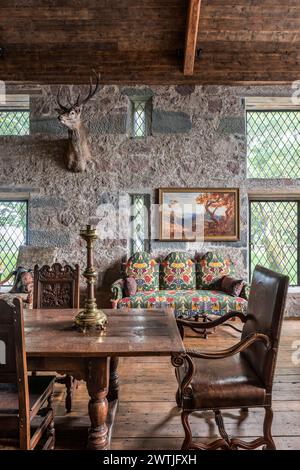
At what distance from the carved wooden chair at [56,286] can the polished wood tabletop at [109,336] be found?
0.28 metres

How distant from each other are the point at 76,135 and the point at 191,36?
1.90 meters

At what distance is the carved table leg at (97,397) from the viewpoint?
1590 mm

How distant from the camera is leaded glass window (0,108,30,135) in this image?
16.6 ft

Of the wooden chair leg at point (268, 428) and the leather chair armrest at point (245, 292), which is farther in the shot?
the leather chair armrest at point (245, 292)

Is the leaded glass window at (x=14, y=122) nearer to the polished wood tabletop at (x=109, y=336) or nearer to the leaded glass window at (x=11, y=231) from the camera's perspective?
the leaded glass window at (x=11, y=231)

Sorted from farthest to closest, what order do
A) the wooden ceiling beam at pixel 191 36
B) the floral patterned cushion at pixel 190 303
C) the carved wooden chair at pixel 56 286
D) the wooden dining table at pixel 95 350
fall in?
the floral patterned cushion at pixel 190 303 → the wooden ceiling beam at pixel 191 36 → the carved wooden chair at pixel 56 286 → the wooden dining table at pixel 95 350

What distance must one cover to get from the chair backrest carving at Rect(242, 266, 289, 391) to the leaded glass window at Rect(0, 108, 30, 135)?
14.4 feet

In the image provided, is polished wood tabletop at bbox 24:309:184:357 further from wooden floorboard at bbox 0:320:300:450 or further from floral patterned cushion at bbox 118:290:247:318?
floral patterned cushion at bbox 118:290:247:318

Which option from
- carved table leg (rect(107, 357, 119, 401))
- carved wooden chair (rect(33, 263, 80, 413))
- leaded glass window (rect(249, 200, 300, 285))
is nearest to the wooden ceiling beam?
leaded glass window (rect(249, 200, 300, 285))

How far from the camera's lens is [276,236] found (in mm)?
5008

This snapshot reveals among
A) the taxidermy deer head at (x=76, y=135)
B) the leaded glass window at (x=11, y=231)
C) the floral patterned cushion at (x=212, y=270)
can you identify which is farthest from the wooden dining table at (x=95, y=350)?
the leaded glass window at (x=11, y=231)

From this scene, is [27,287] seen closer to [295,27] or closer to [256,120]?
[256,120]

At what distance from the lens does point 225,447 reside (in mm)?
1728

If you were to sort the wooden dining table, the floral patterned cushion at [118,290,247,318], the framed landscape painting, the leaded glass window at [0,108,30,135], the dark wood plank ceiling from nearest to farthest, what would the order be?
the wooden dining table, the floral patterned cushion at [118,290,247,318], the dark wood plank ceiling, the framed landscape painting, the leaded glass window at [0,108,30,135]
